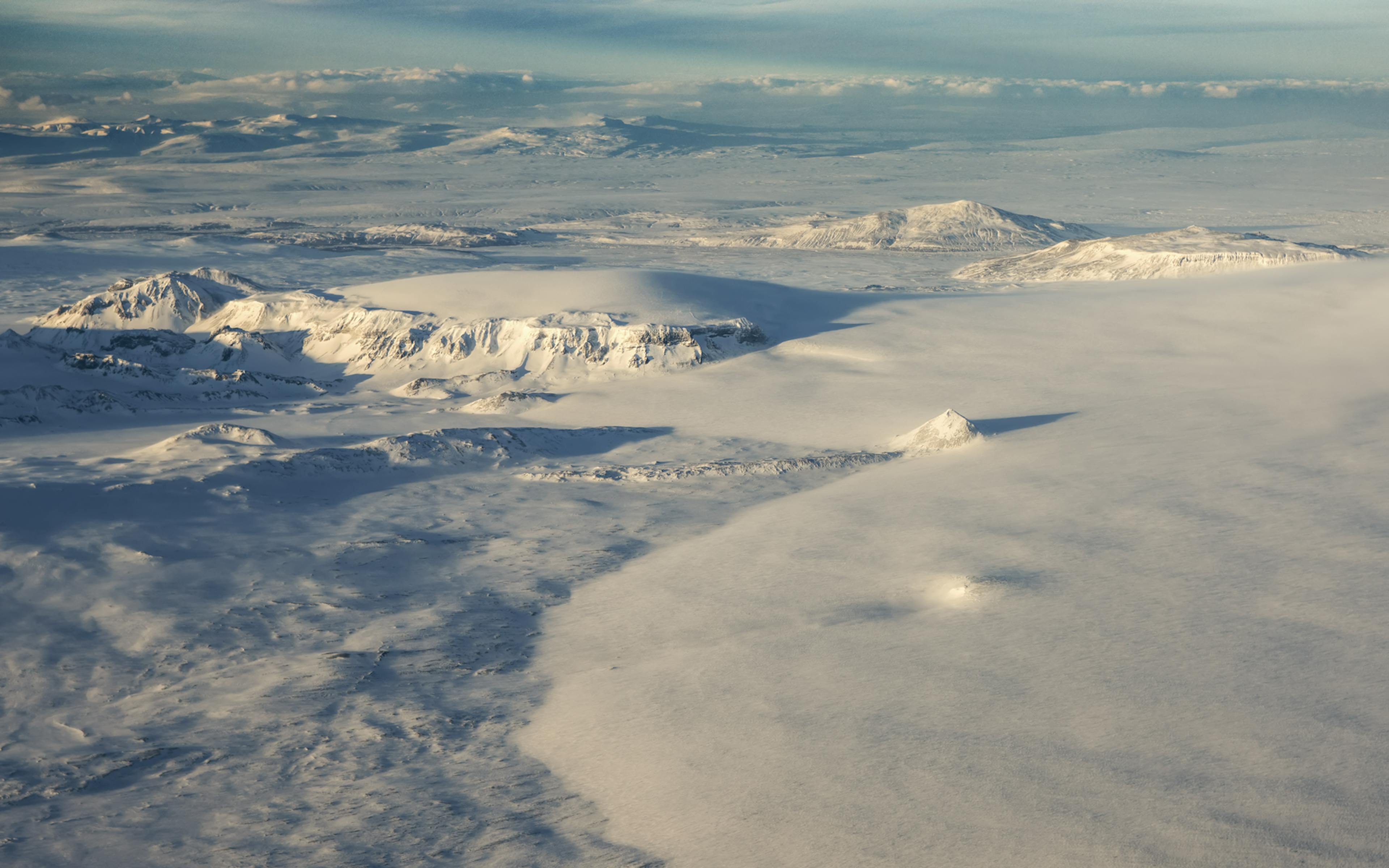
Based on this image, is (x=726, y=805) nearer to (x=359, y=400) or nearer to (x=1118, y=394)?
(x=1118, y=394)

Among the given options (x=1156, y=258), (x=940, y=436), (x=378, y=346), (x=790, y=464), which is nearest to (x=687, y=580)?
(x=790, y=464)

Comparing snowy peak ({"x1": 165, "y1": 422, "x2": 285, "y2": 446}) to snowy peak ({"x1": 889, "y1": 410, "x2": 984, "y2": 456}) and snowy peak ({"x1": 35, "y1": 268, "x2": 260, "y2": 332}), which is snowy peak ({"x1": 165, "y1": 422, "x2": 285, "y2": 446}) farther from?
snowy peak ({"x1": 35, "y1": 268, "x2": 260, "y2": 332})

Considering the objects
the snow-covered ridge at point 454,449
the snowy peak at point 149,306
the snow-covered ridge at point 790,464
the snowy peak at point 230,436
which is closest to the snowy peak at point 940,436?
the snow-covered ridge at point 790,464

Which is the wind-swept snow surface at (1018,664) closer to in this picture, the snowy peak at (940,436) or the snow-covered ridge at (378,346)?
the snowy peak at (940,436)

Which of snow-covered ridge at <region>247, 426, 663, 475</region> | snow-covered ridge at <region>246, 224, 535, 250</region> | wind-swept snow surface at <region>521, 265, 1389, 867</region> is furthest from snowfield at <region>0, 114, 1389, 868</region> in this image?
snow-covered ridge at <region>246, 224, 535, 250</region>

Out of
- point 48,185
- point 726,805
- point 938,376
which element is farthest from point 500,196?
point 726,805

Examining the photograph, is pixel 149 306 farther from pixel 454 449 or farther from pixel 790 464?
pixel 790 464

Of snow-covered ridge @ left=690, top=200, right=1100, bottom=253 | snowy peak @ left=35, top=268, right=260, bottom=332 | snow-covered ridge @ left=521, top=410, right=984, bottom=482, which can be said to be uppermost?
snow-covered ridge @ left=690, top=200, right=1100, bottom=253

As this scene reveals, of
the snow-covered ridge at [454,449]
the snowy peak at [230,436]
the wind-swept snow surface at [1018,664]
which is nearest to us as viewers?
the wind-swept snow surface at [1018,664]
